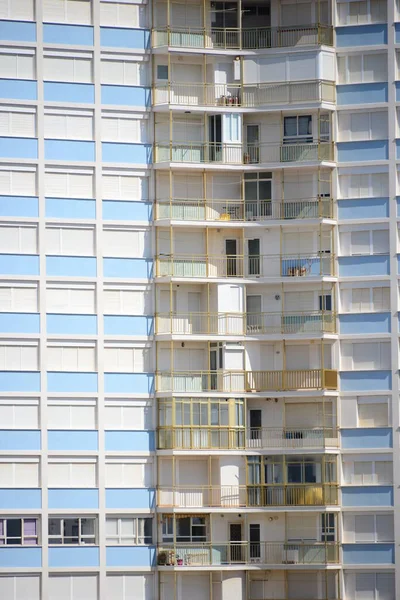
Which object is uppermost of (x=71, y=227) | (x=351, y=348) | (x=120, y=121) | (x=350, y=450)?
(x=120, y=121)

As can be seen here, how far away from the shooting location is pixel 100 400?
215 feet

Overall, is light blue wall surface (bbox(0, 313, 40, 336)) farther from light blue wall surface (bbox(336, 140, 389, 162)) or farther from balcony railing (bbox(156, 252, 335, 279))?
light blue wall surface (bbox(336, 140, 389, 162))

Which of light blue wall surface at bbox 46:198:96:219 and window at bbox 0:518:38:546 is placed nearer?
window at bbox 0:518:38:546

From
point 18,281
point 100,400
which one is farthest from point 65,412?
point 18,281

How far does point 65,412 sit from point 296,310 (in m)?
12.0

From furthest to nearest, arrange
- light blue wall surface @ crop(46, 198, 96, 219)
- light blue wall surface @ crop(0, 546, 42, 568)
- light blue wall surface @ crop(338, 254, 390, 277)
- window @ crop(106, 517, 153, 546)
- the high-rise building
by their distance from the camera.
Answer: light blue wall surface @ crop(338, 254, 390, 277), light blue wall surface @ crop(46, 198, 96, 219), window @ crop(106, 517, 153, 546), the high-rise building, light blue wall surface @ crop(0, 546, 42, 568)

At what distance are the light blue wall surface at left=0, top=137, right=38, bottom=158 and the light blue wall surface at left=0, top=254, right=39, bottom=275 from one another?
185 inches

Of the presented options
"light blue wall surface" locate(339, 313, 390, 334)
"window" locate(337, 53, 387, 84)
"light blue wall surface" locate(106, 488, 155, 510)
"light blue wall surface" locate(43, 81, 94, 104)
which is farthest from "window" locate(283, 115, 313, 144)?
"light blue wall surface" locate(106, 488, 155, 510)

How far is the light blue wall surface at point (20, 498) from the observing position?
64.6 m

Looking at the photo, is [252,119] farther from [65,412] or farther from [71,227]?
[65,412]

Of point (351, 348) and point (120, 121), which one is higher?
point (120, 121)

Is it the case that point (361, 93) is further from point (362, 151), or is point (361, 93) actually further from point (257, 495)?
point (257, 495)

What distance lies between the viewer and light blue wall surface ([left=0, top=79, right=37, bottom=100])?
2586 inches

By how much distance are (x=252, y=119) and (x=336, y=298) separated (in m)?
9.62
